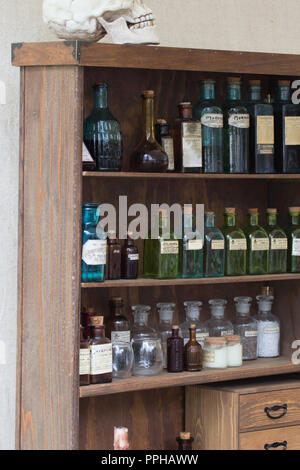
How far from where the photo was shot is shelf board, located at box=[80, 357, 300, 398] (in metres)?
2.62

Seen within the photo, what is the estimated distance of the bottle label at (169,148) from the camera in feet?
9.25

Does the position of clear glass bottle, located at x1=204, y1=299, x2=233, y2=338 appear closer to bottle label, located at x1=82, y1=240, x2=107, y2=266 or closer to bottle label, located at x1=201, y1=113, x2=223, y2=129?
bottle label, located at x1=82, y1=240, x2=107, y2=266

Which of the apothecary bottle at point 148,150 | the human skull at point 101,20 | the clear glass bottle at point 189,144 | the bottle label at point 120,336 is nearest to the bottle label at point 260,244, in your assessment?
the clear glass bottle at point 189,144

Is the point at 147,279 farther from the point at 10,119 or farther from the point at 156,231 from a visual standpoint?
the point at 10,119

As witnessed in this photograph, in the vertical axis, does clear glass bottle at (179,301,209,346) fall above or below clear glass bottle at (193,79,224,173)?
below

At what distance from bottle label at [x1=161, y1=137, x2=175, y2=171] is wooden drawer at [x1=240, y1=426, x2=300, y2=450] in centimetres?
99

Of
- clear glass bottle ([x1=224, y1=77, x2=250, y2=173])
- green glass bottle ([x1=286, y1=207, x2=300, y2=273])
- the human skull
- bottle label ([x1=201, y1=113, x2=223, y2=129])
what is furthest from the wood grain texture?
green glass bottle ([x1=286, y1=207, x2=300, y2=273])

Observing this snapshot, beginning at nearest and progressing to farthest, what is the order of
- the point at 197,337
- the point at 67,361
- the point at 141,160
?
the point at 67,361 → the point at 141,160 → the point at 197,337

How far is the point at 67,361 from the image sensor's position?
2.56 metres

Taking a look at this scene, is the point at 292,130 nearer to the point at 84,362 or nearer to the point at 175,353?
the point at 175,353

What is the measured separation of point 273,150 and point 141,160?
1.70ft

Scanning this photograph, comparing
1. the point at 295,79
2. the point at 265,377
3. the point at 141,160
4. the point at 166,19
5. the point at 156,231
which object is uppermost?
the point at 166,19

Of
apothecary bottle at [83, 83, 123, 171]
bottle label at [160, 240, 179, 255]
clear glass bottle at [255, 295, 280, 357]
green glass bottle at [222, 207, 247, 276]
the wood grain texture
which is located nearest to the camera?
the wood grain texture

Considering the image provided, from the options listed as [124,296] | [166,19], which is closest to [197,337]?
[124,296]
